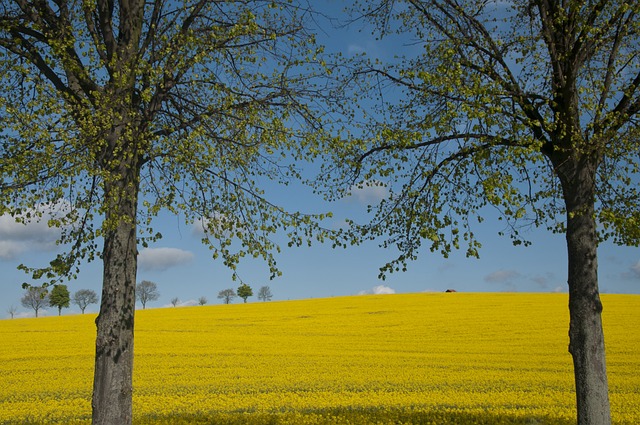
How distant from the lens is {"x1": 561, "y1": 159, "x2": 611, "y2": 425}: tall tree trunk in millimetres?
11242

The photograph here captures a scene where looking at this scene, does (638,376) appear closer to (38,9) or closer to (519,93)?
(519,93)

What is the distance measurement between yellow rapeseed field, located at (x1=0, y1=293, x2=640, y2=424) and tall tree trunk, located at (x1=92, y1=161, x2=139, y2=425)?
3303 mm

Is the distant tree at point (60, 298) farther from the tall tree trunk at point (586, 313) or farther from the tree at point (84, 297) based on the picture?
the tall tree trunk at point (586, 313)

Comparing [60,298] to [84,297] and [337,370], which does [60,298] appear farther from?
[337,370]

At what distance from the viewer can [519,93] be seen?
11.6 m

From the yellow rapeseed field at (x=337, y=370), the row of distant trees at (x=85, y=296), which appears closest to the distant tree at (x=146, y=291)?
the row of distant trees at (x=85, y=296)

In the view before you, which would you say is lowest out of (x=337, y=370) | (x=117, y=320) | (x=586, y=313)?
(x=337, y=370)

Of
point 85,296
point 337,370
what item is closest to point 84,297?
point 85,296

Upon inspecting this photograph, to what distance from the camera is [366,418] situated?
45.2 ft

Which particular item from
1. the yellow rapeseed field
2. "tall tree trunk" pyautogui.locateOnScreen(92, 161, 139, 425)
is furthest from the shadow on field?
"tall tree trunk" pyautogui.locateOnScreen(92, 161, 139, 425)

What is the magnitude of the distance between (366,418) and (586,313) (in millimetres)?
5448

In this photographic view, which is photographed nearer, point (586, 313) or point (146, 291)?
point (586, 313)

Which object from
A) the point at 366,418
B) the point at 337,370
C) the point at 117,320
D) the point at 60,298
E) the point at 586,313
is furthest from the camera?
the point at 60,298

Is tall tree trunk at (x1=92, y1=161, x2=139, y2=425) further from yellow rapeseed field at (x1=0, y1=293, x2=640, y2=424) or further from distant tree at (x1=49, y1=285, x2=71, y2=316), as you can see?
distant tree at (x1=49, y1=285, x2=71, y2=316)
